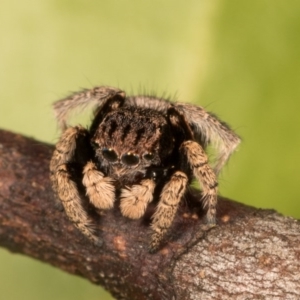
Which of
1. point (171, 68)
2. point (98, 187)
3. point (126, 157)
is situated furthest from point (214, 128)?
point (171, 68)

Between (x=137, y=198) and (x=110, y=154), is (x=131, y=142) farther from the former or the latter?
(x=137, y=198)

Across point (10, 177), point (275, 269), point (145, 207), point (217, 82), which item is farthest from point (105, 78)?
point (275, 269)

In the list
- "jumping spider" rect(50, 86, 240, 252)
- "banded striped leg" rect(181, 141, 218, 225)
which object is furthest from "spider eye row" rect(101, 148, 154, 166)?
"banded striped leg" rect(181, 141, 218, 225)

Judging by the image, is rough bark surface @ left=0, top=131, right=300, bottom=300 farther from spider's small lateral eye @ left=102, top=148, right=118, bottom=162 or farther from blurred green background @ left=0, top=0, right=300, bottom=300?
blurred green background @ left=0, top=0, right=300, bottom=300

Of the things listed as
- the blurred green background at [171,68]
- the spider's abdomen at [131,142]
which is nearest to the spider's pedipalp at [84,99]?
the spider's abdomen at [131,142]

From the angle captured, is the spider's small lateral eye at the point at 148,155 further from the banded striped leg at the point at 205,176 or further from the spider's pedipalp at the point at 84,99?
the spider's pedipalp at the point at 84,99

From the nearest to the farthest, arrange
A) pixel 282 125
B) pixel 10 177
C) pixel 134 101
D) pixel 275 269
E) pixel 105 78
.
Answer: pixel 275 269, pixel 10 177, pixel 134 101, pixel 282 125, pixel 105 78

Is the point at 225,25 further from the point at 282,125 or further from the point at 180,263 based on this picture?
the point at 180,263
